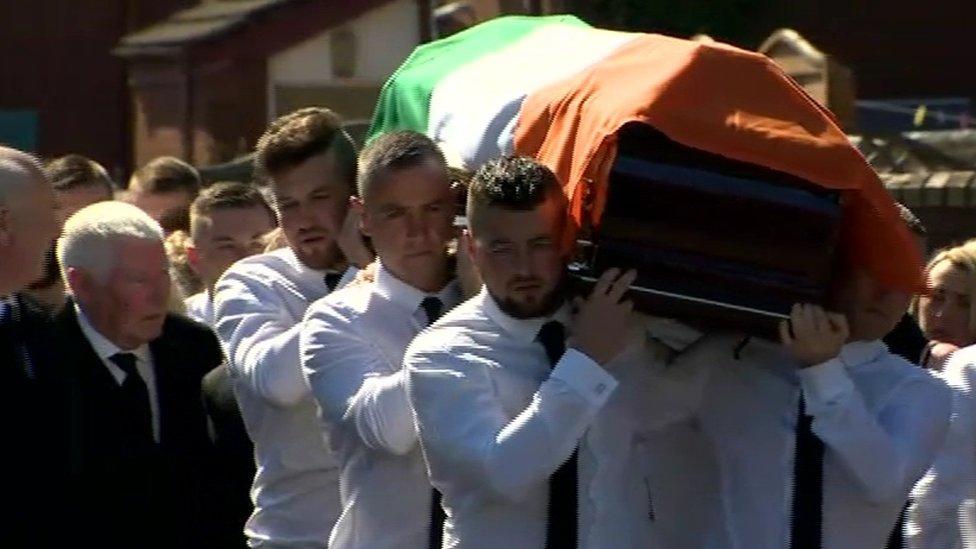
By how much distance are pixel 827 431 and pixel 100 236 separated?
1886mm

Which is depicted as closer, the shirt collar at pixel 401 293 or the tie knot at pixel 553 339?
the tie knot at pixel 553 339

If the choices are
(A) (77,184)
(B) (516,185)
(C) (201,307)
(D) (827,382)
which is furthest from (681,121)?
(A) (77,184)

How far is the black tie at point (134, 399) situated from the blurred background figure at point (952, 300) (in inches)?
102

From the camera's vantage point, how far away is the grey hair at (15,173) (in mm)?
5062

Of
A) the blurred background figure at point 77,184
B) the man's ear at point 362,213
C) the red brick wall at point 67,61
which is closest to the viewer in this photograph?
the man's ear at point 362,213

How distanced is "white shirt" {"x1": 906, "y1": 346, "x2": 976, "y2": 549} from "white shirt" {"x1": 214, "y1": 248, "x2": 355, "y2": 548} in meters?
1.70

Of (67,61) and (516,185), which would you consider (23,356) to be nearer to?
(516,185)

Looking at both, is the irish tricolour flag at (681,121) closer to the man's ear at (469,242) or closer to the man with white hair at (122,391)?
the man's ear at (469,242)

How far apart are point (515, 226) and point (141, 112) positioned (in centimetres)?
1850

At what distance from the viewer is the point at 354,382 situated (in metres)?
4.89

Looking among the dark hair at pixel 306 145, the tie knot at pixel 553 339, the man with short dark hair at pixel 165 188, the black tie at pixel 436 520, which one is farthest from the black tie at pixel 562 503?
the man with short dark hair at pixel 165 188

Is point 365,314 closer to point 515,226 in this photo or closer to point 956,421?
point 515,226

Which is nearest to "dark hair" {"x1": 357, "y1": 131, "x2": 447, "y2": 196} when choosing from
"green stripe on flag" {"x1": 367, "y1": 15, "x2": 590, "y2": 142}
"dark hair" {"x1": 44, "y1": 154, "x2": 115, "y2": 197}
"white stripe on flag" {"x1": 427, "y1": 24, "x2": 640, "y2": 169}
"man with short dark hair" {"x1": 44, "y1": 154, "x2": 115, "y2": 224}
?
"white stripe on flag" {"x1": 427, "y1": 24, "x2": 640, "y2": 169}

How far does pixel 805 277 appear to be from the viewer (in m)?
4.31
